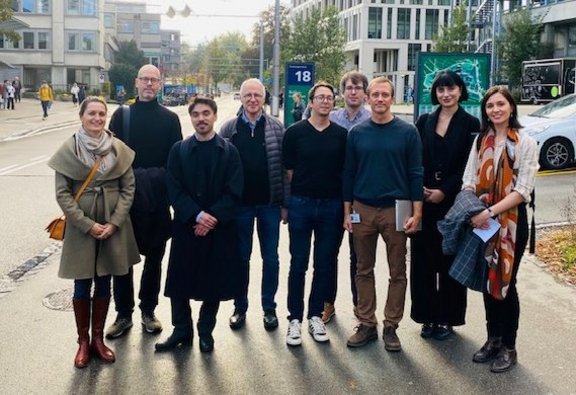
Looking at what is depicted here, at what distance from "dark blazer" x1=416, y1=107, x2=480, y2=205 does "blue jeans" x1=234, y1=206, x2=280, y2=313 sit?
4.23 ft

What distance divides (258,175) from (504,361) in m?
2.30

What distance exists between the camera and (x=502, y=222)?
187 inches

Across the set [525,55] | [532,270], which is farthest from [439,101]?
[525,55]

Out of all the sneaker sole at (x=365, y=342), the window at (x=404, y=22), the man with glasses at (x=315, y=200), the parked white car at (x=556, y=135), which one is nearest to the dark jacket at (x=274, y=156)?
the man with glasses at (x=315, y=200)

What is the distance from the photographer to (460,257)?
16.2ft

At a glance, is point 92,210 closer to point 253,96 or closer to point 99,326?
point 99,326

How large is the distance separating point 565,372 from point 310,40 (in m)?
38.1

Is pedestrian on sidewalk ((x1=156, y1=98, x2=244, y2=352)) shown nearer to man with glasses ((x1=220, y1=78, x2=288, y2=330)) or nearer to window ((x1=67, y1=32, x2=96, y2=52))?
man with glasses ((x1=220, y1=78, x2=288, y2=330))

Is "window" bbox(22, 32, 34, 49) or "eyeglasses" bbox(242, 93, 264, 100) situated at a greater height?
"window" bbox(22, 32, 34, 49)

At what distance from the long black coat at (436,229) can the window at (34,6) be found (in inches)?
2721

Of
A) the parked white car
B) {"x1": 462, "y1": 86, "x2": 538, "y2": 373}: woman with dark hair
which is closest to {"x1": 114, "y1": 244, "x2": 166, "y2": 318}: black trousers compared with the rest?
{"x1": 462, "y1": 86, "x2": 538, "y2": 373}: woman with dark hair

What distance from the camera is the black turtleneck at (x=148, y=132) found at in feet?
17.4

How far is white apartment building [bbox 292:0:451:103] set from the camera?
7356cm

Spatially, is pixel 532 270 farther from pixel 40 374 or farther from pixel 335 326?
pixel 40 374
